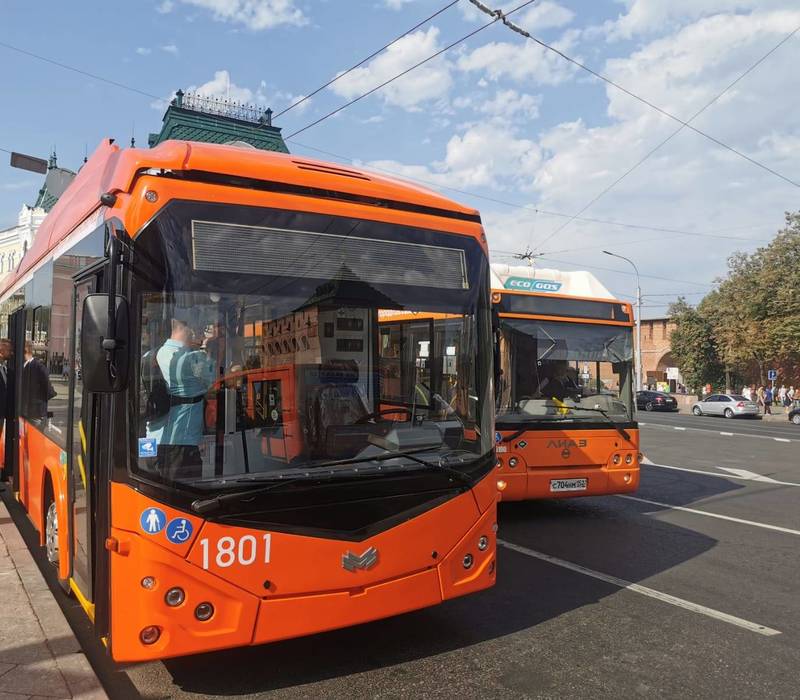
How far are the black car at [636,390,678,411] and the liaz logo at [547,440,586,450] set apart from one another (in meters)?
37.6

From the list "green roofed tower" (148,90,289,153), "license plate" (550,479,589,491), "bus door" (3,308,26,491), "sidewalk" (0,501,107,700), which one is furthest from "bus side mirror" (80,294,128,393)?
"green roofed tower" (148,90,289,153)

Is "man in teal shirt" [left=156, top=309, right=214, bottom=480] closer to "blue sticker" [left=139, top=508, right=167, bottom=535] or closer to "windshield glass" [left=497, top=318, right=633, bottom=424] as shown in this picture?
"blue sticker" [left=139, top=508, right=167, bottom=535]

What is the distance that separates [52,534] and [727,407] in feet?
128

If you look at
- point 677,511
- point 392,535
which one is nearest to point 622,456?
point 677,511

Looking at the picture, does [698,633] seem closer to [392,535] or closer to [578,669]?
[578,669]

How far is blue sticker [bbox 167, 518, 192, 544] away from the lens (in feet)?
10.9

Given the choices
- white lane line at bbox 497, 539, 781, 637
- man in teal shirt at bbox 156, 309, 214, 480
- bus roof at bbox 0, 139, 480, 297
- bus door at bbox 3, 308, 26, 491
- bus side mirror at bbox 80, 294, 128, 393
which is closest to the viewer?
bus side mirror at bbox 80, 294, 128, 393

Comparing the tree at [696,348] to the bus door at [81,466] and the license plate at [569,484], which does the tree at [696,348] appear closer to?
the license plate at [569,484]

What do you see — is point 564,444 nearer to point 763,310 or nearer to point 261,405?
point 261,405

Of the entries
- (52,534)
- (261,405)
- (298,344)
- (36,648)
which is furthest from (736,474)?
(36,648)

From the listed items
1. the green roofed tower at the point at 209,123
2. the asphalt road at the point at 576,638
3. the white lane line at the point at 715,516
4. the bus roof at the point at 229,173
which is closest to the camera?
the bus roof at the point at 229,173

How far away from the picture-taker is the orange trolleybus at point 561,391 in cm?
788

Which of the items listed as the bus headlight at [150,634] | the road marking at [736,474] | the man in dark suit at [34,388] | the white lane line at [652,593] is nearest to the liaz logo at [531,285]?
the white lane line at [652,593]

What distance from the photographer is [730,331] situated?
141ft
